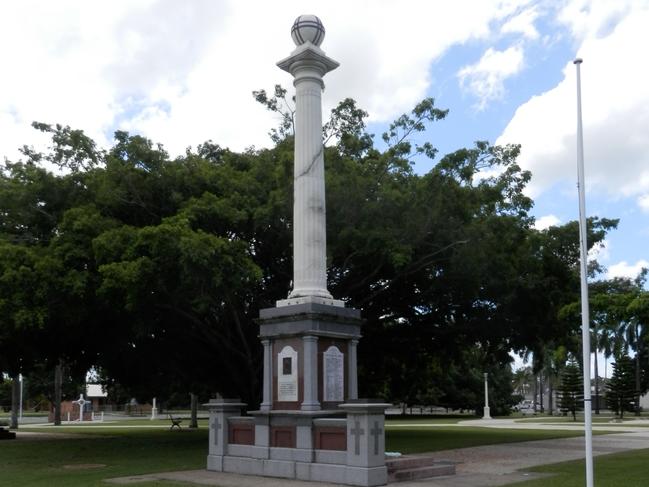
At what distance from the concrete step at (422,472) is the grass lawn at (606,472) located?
2.02m

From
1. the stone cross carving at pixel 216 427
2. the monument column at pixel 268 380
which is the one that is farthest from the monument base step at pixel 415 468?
the stone cross carving at pixel 216 427

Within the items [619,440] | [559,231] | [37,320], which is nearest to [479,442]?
[619,440]

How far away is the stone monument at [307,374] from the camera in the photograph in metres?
15.5

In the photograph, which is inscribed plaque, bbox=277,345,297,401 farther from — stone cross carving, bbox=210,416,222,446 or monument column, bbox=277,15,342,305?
stone cross carving, bbox=210,416,222,446

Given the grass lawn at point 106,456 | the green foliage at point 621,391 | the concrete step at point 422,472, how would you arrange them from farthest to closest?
1. the green foliage at point 621,391
2. the grass lawn at point 106,456
3. the concrete step at point 422,472

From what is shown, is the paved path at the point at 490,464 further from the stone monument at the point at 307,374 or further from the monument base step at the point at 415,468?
the stone monument at the point at 307,374

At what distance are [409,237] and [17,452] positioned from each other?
14.0 meters

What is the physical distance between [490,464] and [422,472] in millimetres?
3545

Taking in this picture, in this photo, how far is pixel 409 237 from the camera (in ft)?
76.0

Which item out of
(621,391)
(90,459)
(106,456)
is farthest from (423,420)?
(90,459)

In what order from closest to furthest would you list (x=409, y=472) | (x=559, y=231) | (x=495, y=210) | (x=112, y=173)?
(x=409, y=472) < (x=112, y=173) < (x=495, y=210) < (x=559, y=231)

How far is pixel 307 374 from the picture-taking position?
1645 cm

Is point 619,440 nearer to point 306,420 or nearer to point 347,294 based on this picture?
point 347,294

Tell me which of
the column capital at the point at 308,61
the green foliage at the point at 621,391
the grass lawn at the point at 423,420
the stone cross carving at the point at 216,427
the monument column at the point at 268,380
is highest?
the column capital at the point at 308,61
